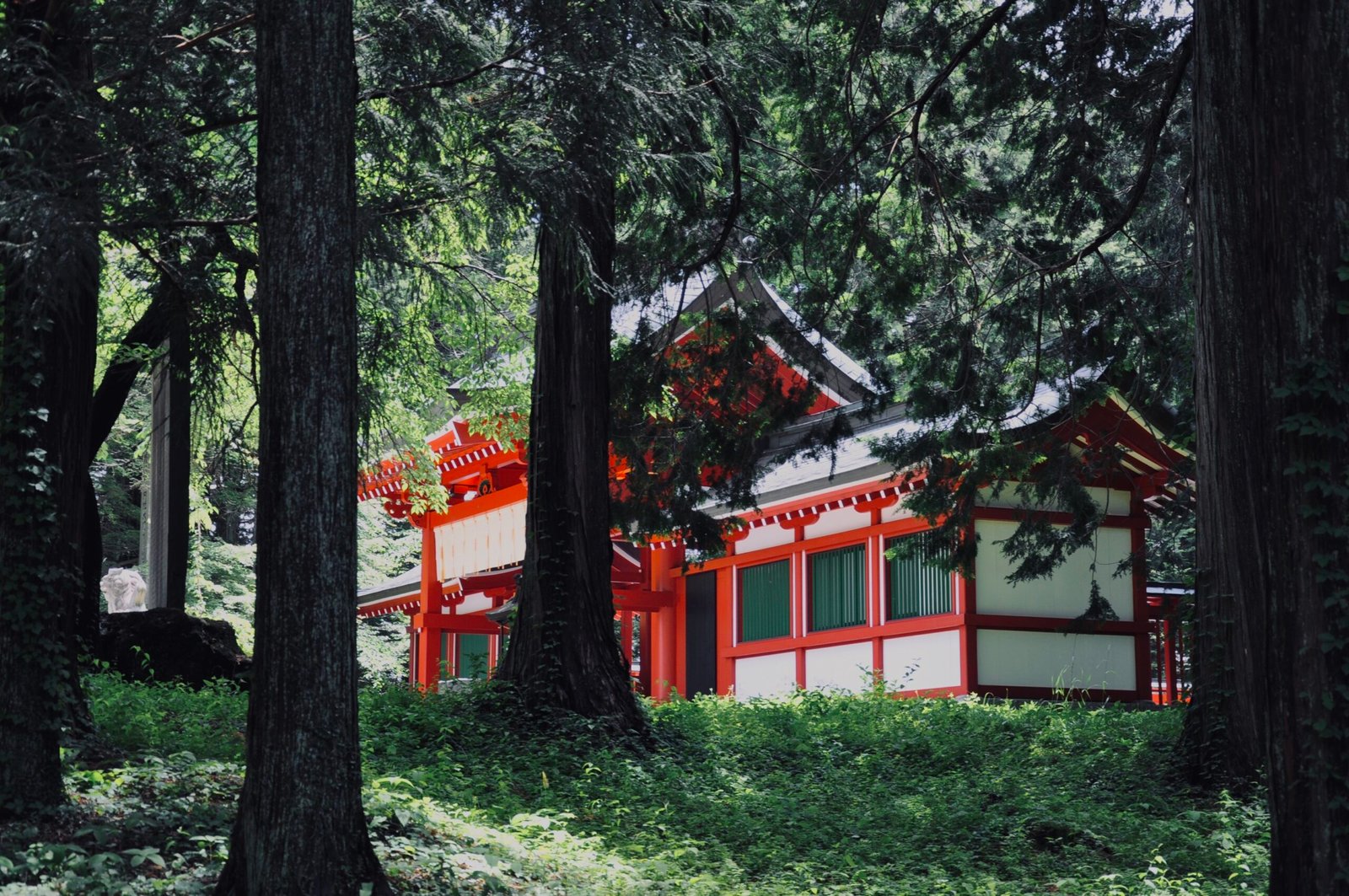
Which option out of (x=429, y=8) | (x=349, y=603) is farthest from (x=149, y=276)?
(x=349, y=603)

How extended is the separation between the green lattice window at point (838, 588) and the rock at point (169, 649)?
307 inches

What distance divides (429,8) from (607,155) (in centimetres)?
148

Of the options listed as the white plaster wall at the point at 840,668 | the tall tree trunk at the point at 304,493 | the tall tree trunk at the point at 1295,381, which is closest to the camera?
the tall tree trunk at the point at 1295,381

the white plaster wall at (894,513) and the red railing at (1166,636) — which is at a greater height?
the white plaster wall at (894,513)

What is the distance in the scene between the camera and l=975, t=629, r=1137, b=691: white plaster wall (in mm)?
15570

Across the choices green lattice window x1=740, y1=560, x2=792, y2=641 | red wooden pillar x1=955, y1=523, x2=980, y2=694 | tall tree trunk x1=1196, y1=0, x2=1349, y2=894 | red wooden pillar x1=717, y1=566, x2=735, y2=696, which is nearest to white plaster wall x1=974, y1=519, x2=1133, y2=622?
red wooden pillar x1=955, y1=523, x2=980, y2=694

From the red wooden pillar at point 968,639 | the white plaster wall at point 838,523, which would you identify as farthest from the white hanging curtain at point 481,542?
the red wooden pillar at point 968,639

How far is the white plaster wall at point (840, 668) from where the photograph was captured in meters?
16.6

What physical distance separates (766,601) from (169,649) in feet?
29.0

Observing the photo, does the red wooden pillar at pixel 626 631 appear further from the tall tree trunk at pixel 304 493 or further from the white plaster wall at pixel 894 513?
the tall tree trunk at pixel 304 493

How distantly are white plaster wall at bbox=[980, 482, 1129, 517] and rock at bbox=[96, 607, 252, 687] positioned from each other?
Answer: 27.5 ft

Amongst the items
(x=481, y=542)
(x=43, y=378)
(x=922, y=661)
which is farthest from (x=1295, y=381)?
(x=481, y=542)

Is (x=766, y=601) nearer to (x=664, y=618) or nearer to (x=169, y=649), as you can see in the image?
(x=664, y=618)

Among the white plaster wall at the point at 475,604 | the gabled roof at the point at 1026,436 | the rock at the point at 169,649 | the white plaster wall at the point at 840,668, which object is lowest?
the white plaster wall at the point at 840,668
